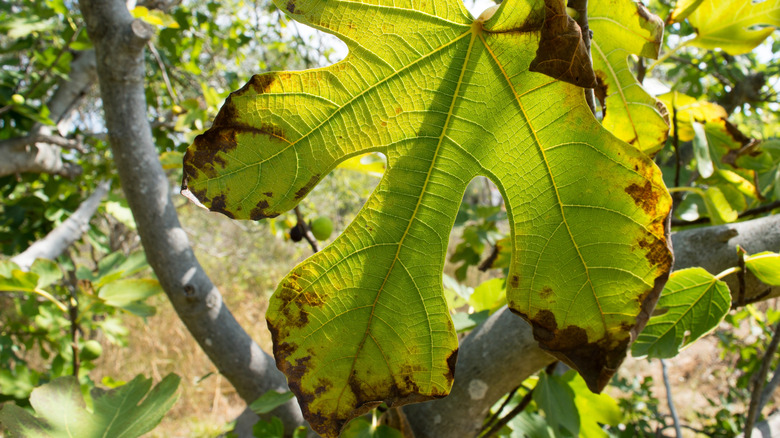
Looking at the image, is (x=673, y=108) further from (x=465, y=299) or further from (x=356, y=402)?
(x=356, y=402)

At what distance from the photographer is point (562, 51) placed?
1.39 ft

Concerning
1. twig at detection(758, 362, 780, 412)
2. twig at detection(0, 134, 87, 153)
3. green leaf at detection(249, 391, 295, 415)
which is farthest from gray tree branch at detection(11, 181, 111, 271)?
twig at detection(758, 362, 780, 412)

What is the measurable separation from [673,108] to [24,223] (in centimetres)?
370

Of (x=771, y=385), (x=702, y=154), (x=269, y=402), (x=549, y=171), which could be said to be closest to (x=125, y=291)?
(x=269, y=402)

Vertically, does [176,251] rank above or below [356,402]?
above

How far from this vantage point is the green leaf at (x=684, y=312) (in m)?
0.67

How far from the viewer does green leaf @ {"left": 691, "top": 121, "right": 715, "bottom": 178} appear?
1056 mm

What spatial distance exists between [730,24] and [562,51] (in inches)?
25.3

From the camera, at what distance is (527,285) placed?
0.52m

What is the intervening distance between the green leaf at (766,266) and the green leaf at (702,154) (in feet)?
1.44

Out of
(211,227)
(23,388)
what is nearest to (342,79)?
(23,388)

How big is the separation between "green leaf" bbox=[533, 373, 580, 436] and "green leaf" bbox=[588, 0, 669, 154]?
0.56 metres

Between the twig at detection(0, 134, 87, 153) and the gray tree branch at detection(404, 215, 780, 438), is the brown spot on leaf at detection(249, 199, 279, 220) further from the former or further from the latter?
the twig at detection(0, 134, 87, 153)

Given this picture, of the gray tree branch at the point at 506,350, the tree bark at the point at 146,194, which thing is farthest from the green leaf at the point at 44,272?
the gray tree branch at the point at 506,350
